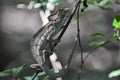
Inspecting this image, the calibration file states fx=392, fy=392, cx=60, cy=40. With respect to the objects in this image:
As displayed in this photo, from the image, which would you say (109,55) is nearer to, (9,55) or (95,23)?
(95,23)

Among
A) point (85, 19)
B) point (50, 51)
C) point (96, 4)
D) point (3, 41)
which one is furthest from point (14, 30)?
point (50, 51)

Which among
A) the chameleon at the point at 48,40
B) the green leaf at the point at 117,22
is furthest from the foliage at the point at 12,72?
the green leaf at the point at 117,22

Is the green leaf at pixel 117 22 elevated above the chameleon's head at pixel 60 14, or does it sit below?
below

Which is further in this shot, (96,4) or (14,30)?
(14,30)

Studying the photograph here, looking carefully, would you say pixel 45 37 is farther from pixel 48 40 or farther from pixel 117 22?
pixel 117 22

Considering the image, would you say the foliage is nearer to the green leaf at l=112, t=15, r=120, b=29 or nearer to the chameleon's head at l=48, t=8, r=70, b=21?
the chameleon's head at l=48, t=8, r=70, b=21

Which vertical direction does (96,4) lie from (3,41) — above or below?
above

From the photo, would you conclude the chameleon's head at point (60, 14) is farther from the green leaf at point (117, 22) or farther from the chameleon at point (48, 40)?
the green leaf at point (117, 22)

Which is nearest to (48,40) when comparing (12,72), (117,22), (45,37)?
(45,37)
